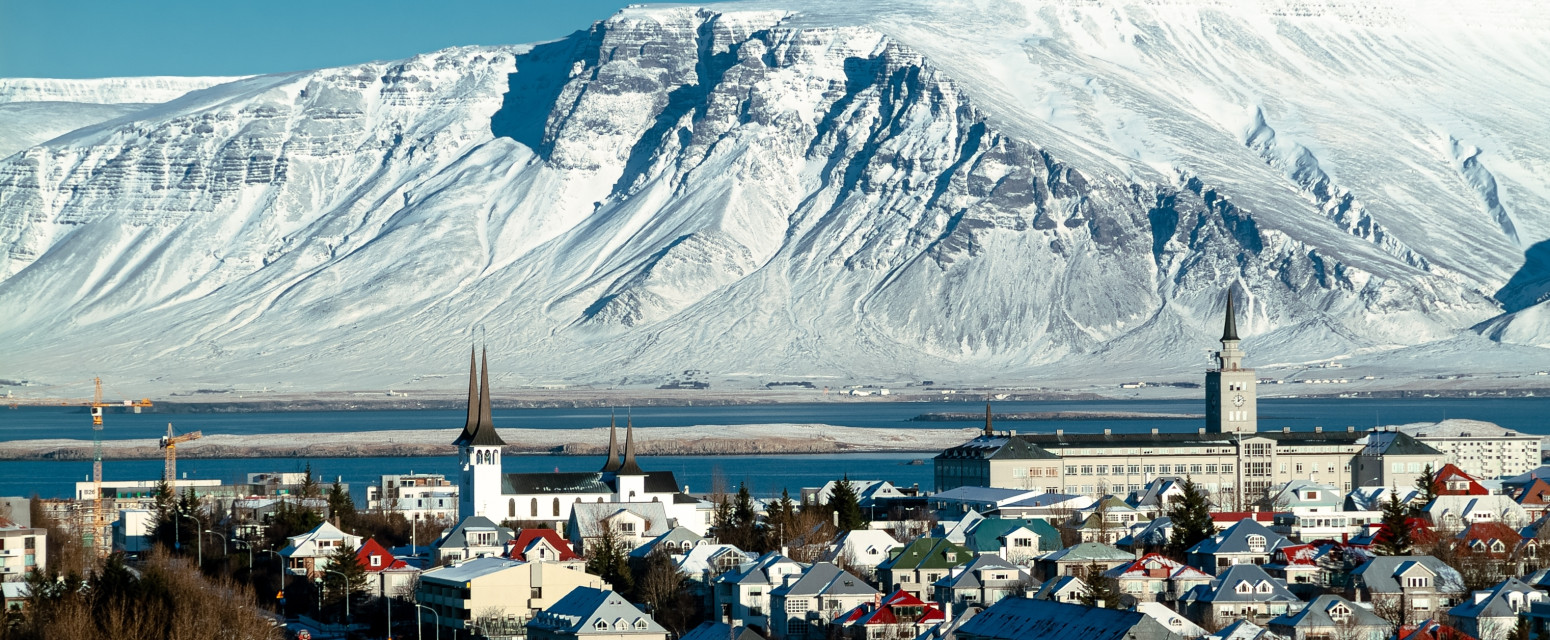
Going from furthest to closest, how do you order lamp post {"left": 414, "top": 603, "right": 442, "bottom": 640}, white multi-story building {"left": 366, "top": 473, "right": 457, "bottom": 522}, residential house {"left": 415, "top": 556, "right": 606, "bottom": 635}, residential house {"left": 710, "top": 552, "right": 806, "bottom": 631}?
white multi-story building {"left": 366, "top": 473, "right": 457, "bottom": 522}
residential house {"left": 415, "top": 556, "right": 606, "bottom": 635}
residential house {"left": 710, "top": 552, "right": 806, "bottom": 631}
lamp post {"left": 414, "top": 603, "right": 442, "bottom": 640}

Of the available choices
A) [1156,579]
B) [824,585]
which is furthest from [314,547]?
[1156,579]

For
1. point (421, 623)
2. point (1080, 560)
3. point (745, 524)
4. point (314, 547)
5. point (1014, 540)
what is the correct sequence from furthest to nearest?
point (745, 524) < point (314, 547) < point (1014, 540) < point (1080, 560) < point (421, 623)

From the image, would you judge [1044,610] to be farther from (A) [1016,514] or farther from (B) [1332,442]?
(B) [1332,442]

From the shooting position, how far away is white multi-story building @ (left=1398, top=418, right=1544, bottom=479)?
504 ft

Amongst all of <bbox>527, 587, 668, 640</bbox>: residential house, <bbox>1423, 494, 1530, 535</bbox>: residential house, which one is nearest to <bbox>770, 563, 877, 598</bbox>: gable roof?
<bbox>527, 587, 668, 640</bbox>: residential house

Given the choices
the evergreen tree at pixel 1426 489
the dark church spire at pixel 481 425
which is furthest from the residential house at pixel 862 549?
the dark church spire at pixel 481 425

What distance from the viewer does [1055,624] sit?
69.8 metres

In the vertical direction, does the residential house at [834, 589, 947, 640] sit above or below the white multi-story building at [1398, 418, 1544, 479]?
below

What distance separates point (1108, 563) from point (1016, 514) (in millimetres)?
28693

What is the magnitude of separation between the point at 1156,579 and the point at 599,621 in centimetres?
1692

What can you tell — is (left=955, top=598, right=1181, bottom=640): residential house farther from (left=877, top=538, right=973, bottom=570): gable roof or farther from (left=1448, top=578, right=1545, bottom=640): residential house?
(left=877, top=538, right=973, bottom=570): gable roof

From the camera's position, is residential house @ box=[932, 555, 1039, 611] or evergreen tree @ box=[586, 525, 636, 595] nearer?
residential house @ box=[932, 555, 1039, 611]

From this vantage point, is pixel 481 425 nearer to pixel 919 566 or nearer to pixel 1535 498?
pixel 919 566

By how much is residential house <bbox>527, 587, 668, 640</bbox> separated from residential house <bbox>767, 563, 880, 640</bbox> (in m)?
3.83
